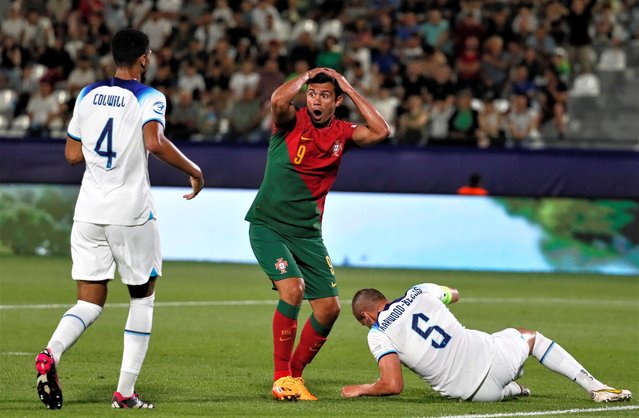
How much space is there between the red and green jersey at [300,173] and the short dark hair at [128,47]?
147cm

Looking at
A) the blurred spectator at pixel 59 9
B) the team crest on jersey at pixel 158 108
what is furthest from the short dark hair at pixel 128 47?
the blurred spectator at pixel 59 9

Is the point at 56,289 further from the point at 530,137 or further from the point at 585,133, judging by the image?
the point at 585,133

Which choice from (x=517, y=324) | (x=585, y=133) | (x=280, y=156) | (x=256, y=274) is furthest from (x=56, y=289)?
(x=585, y=133)

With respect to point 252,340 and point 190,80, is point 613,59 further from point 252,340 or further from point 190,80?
point 252,340

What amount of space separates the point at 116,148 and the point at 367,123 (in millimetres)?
1950

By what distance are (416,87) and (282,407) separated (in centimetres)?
1541

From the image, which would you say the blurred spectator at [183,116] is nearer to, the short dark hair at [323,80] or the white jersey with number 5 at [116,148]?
the short dark hair at [323,80]

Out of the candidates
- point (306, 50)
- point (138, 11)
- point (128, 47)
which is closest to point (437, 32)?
Answer: point (306, 50)

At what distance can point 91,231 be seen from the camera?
26.2 feet

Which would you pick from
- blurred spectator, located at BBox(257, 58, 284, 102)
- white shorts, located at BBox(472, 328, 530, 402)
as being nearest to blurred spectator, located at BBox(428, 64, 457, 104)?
blurred spectator, located at BBox(257, 58, 284, 102)

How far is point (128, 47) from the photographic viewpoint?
7.98 m

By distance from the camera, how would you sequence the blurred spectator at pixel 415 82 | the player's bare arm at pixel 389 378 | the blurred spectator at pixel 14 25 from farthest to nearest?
the blurred spectator at pixel 14 25
the blurred spectator at pixel 415 82
the player's bare arm at pixel 389 378

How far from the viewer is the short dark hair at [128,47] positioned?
798cm

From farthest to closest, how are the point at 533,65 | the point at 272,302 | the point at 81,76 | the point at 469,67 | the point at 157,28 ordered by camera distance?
the point at 157,28, the point at 81,76, the point at 469,67, the point at 533,65, the point at 272,302
